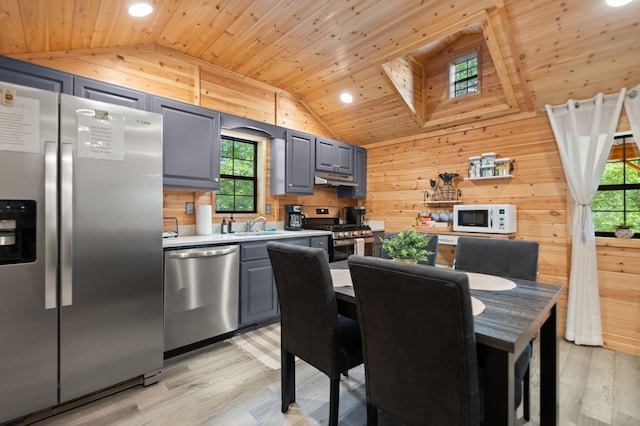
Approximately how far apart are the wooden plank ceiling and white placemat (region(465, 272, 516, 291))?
2.22 meters

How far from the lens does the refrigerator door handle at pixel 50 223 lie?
1.73m

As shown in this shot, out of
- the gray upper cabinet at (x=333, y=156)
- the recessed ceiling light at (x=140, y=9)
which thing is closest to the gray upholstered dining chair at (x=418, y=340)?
the recessed ceiling light at (x=140, y=9)

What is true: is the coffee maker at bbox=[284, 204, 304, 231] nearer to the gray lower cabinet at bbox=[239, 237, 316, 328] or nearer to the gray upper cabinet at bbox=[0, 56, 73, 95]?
the gray lower cabinet at bbox=[239, 237, 316, 328]

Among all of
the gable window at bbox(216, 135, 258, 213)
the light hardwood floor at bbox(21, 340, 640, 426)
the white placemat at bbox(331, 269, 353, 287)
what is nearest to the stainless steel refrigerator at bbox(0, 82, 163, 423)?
the light hardwood floor at bbox(21, 340, 640, 426)

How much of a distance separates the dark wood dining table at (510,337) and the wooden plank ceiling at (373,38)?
2.25 meters

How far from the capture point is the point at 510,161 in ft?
11.2

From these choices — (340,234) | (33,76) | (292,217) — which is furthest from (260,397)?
(33,76)

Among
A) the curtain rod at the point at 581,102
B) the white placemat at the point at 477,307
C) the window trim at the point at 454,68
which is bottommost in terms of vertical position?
the white placemat at the point at 477,307

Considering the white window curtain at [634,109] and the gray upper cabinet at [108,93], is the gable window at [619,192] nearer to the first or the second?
the white window curtain at [634,109]

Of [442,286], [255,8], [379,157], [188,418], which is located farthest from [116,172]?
[379,157]

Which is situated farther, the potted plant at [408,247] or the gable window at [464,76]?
the gable window at [464,76]

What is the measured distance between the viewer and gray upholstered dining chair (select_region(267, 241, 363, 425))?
5.00ft

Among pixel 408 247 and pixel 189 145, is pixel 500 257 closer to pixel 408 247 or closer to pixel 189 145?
pixel 408 247

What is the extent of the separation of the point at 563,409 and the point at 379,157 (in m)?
3.57
